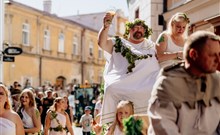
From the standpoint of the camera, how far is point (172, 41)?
5.61 metres

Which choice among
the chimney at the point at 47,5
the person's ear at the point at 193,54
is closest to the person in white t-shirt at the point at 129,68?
the person's ear at the point at 193,54

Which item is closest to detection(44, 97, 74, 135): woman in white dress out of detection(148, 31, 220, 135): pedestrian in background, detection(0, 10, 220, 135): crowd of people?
detection(0, 10, 220, 135): crowd of people

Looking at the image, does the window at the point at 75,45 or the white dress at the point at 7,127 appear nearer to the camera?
the white dress at the point at 7,127

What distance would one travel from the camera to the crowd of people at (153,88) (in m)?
2.92

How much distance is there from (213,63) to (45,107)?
10.5 m

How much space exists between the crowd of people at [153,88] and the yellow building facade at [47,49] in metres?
25.1

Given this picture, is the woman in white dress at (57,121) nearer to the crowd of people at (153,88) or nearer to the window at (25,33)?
the crowd of people at (153,88)

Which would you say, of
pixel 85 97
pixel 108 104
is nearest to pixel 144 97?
pixel 108 104

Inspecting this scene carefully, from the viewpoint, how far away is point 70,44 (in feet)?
144

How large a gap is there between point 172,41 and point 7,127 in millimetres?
2039

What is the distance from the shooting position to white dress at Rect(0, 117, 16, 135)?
18.1ft

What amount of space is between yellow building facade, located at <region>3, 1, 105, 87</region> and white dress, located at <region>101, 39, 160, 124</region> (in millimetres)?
25301

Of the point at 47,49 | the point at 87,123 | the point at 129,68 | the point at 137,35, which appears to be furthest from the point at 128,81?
the point at 47,49

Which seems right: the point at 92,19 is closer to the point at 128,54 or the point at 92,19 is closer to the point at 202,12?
the point at 202,12
